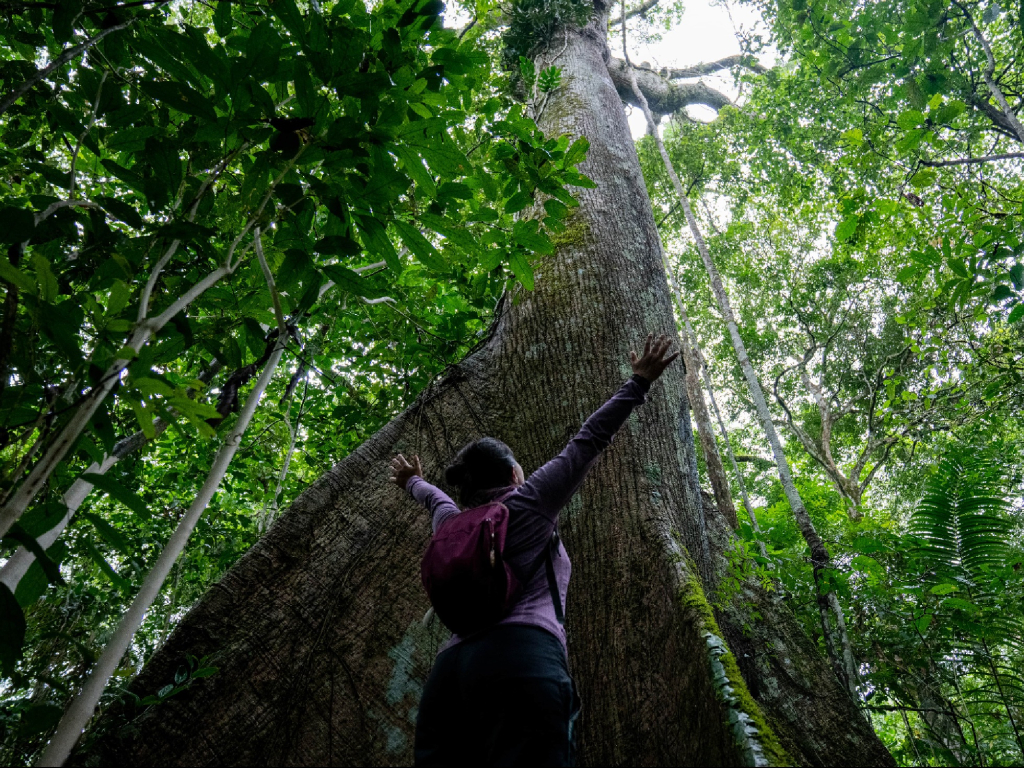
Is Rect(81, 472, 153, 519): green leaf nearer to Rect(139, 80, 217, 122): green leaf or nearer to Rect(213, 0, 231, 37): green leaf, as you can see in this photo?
Rect(139, 80, 217, 122): green leaf

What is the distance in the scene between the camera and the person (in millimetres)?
1225

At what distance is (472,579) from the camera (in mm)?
1376

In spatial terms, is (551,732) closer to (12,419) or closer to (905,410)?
(12,419)

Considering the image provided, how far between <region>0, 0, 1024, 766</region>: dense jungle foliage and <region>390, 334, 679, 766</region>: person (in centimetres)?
66

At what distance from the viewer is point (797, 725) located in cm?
169

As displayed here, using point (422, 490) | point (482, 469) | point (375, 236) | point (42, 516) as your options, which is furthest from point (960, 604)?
point (42, 516)

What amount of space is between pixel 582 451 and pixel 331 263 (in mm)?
1999

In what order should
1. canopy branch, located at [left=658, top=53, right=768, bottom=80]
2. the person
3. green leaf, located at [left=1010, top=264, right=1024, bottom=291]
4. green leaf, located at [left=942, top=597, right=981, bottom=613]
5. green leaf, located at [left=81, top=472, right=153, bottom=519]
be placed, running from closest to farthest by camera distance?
green leaf, located at [left=81, top=472, right=153, bottom=519], the person, green leaf, located at [left=1010, top=264, right=1024, bottom=291], green leaf, located at [left=942, top=597, right=981, bottom=613], canopy branch, located at [left=658, top=53, right=768, bottom=80]

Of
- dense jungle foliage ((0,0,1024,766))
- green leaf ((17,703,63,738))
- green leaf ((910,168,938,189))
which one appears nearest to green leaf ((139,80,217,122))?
dense jungle foliage ((0,0,1024,766))

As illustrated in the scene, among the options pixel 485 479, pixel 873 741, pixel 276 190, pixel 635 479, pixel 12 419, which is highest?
pixel 276 190

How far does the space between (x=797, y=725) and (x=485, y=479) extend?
1181mm

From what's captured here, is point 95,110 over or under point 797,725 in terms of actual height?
over

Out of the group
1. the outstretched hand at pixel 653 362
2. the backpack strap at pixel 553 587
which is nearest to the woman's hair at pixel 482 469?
the backpack strap at pixel 553 587

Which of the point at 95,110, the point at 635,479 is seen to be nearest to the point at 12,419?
the point at 95,110
